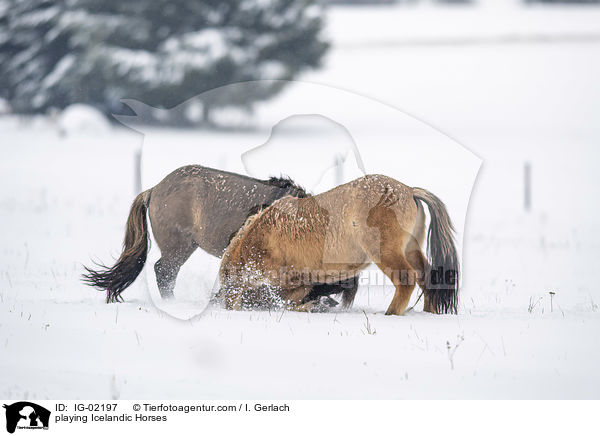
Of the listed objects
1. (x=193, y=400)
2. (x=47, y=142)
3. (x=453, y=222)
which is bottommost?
(x=193, y=400)

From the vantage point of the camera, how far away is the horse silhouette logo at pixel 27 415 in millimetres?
3361

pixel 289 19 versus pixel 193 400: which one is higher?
pixel 289 19

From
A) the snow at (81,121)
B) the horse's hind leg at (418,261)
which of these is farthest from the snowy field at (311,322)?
the snow at (81,121)

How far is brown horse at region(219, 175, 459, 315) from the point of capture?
4047 mm

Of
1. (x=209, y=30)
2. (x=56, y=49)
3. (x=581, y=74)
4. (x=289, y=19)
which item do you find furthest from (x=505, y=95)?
(x=56, y=49)

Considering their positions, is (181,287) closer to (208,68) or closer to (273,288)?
(273,288)

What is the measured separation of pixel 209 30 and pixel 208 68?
1524 millimetres

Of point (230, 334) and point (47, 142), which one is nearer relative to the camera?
point (230, 334)

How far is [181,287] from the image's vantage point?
426cm

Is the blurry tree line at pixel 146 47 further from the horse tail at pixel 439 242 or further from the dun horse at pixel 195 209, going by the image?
the horse tail at pixel 439 242

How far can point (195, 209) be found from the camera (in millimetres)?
4410

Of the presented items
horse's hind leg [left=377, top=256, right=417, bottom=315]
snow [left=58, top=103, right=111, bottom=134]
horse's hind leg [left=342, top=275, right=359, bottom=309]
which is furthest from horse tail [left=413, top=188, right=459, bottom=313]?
snow [left=58, top=103, right=111, bottom=134]

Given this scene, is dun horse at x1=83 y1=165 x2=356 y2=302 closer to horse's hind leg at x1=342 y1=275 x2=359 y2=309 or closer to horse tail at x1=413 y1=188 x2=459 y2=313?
horse's hind leg at x1=342 y1=275 x2=359 y2=309

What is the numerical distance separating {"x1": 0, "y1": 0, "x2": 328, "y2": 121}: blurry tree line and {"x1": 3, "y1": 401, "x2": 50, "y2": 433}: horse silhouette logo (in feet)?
53.7
